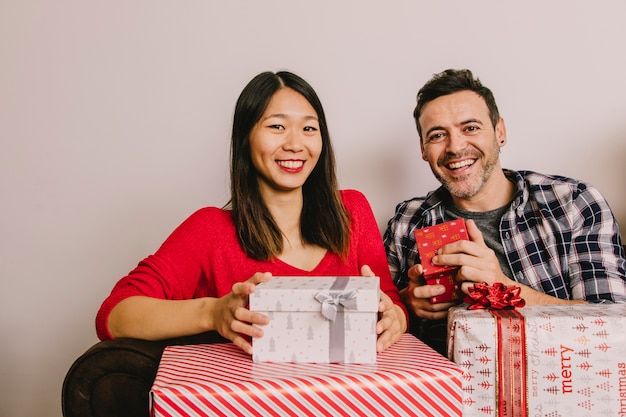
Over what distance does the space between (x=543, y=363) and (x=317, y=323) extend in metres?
0.42

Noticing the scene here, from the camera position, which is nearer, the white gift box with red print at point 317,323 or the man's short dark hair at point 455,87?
the white gift box with red print at point 317,323

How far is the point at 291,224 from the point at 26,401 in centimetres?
135

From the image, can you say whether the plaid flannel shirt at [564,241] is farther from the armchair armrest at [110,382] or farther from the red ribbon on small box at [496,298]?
the armchair armrest at [110,382]

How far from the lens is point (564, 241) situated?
1.53m

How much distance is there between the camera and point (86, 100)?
1.97 meters

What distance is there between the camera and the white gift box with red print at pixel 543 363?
3.27 feet

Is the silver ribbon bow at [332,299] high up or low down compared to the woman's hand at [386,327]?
up

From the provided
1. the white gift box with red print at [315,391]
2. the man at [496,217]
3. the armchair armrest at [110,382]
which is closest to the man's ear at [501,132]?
the man at [496,217]

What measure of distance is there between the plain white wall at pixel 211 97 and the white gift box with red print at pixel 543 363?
1.00 metres

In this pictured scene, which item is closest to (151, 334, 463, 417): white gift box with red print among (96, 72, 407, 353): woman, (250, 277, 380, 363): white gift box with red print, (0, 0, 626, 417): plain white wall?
(250, 277, 380, 363): white gift box with red print

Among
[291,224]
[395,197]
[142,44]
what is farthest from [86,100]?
[395,197]

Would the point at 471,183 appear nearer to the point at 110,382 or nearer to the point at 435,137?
the point at 435,137

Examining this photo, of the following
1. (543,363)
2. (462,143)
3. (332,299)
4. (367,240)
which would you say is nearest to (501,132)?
(462,143)

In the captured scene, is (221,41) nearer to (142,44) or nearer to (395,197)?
(142,44)
